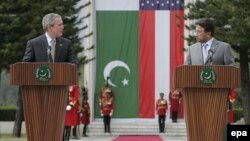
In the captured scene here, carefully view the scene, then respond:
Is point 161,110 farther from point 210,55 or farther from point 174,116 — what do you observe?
point 210,55

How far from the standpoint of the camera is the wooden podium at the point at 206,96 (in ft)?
24.1

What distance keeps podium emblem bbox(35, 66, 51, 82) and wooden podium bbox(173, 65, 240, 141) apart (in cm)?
121

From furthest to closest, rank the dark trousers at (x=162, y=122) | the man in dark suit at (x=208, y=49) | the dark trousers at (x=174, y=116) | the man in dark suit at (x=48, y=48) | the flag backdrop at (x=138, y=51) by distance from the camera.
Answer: the flag backdrop at (x=138, y=51) < the dark trousers at (x=174, y=116) < the dark trousers at (x=162, y=122) < the man in dark suit at (x=48, y=48) < the man in dark suit at (x=208, y=49)

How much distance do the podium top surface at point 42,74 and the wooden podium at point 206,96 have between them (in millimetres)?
1027

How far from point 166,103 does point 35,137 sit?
20616 millimetres

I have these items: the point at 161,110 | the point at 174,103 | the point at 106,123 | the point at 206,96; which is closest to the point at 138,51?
the point at 174,103

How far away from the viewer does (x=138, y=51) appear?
96.0ft

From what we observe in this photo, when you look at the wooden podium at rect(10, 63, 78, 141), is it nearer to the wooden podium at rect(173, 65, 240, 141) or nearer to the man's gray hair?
the man's gray hair

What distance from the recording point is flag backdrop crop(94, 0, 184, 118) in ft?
95.3

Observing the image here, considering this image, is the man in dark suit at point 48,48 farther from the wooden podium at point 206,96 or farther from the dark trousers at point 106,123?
the dark trousers at point 106,123

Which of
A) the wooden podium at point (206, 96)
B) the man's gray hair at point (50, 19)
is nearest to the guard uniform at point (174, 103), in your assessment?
the man's gray hair at point (50, 19)

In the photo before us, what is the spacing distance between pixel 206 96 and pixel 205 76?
0.69ft

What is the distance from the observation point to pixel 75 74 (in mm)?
7422

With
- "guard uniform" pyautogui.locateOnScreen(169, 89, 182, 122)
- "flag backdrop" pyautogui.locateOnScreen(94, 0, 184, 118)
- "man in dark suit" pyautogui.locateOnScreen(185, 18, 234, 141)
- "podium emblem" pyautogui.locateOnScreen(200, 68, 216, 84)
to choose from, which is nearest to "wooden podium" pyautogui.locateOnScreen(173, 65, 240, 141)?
"podium emblem" pyautogui.locateOnScreen(200, 68, 216, 84)
